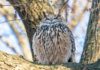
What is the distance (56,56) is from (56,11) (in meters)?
0.73

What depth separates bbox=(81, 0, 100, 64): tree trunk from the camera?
433 cm

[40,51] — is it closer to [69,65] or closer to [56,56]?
[56,56]

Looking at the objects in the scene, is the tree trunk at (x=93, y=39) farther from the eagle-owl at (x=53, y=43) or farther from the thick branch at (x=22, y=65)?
the eagle-owl at (x=53, y=43)

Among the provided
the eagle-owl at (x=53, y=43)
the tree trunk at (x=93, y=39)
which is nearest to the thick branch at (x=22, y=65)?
the tree trunk at (x=93, y=39)

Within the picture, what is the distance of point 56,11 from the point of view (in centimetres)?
556

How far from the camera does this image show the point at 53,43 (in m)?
5.17

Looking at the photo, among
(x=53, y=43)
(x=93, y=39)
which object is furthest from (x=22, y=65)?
(x=53, y=43)

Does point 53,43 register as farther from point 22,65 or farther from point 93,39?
point 22,65

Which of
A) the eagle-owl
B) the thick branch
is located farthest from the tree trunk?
the eagle-owl

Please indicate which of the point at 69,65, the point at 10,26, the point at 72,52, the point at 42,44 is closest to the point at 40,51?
the point at 42,44

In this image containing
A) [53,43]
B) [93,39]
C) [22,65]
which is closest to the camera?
[22,65]

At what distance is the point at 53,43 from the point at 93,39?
2.91ft

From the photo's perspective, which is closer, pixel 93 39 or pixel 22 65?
pixel 22 65

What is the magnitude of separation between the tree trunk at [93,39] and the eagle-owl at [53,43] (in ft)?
2.33
